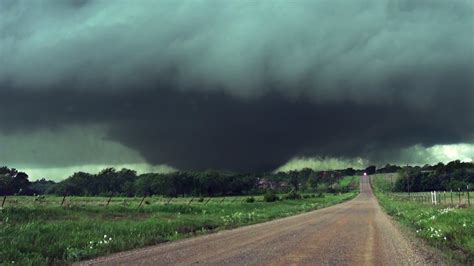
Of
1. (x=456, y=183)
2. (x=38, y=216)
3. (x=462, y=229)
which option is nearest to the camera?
(x=462, y=229)

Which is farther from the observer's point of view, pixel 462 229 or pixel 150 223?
pixel 150 223

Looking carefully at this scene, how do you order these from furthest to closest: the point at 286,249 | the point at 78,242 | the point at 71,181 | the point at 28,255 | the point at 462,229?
the point at 71,181
the point at 462,229
the point at 78,242
the point at 286,249
the point at 28,255

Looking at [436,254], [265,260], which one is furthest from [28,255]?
[436,254]

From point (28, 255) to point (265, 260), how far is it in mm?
7878

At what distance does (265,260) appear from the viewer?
13141 millimetres

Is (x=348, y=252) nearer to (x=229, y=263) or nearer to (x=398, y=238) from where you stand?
(x=229, y=263)

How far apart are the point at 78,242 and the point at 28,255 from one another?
12.3 ft

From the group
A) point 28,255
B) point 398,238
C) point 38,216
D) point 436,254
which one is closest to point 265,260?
point 436,254

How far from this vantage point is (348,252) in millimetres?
14875

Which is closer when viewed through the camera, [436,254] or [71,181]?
[436,254]

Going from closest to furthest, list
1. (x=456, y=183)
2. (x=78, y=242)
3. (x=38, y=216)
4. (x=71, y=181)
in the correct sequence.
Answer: (x=78, y=242) → (x=38, y=216) → (x=456, y=183) → (x=71, y=181)

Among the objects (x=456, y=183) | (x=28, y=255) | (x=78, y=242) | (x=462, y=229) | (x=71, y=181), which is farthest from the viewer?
(x=71, y=181)

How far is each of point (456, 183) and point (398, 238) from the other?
178 meters

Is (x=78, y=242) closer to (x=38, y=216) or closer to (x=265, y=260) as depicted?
(x=265, y=260)
